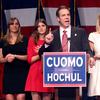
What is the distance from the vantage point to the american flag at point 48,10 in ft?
22.5

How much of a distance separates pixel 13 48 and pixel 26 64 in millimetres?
299

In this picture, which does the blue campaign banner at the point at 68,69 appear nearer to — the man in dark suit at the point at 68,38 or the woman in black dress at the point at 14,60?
the man in dark suit at the point at 68,38

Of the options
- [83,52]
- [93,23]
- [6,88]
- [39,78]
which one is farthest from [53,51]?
[93,23]

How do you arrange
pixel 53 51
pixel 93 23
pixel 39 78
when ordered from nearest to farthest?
pixel 53 51 → pixel 39 78 → pixel 93 23

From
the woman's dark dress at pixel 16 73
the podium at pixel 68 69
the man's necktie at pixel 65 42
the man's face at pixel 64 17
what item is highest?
the man's face at pixel 64 17

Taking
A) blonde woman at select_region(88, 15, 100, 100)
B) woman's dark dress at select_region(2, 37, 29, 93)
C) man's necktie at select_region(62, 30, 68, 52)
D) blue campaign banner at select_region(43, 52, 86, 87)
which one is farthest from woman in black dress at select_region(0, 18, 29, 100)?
blue campaign banner at select_region(43, 52, 86, 87)

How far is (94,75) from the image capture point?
18.3 ft

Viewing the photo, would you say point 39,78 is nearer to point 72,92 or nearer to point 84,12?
point 72,92

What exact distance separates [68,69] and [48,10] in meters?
3.01

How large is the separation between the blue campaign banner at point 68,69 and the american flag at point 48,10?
277 cm

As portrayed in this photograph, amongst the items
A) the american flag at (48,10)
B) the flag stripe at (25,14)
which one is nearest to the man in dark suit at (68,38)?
the american flag at (48,10)

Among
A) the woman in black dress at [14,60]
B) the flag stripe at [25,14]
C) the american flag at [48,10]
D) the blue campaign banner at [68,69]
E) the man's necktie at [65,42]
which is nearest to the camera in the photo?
the blue campaign banner at [68,69]

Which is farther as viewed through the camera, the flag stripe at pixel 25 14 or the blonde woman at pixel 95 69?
the flag stripe at pixel 25 14

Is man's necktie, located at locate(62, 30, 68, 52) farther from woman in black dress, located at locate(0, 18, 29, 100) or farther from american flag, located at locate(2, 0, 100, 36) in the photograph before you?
american flag, located at locate(2, 0, 100, 36)
